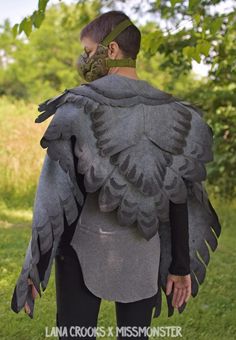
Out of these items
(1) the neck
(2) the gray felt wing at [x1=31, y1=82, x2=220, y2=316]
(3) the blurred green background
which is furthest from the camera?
(3) the blurred green background

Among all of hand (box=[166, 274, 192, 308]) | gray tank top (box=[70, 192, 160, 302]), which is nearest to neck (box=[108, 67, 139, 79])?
gray tank top (box=[70, 192, 160, 302])

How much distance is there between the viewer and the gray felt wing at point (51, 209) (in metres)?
2.40

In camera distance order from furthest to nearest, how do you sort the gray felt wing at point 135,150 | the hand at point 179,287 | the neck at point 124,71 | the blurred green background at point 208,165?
the blurred green background at point 208,165, the hand at point 179,287, the neck at point 124,71, the gray felt wing at point 135,150

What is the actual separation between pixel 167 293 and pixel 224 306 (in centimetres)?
311

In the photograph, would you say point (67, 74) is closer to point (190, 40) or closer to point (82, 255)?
point (190, 40)

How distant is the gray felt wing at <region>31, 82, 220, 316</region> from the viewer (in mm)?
2373

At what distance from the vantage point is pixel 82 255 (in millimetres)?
2418

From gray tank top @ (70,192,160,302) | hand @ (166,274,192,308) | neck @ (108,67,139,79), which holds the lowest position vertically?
hand @ (166,274,192,308)

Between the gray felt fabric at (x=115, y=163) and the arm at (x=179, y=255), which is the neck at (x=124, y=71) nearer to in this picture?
the gray felt fabric at (x=115, y=163)

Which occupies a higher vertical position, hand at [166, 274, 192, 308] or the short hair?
the short hair

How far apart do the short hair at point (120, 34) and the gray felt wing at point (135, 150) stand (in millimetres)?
193

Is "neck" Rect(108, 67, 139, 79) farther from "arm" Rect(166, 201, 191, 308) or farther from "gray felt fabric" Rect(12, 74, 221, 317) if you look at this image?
"arm" Rect(166, 201, 191, 308)

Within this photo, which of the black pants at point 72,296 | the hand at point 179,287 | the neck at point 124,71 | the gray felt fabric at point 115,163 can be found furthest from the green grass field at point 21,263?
the neck at point 124,71

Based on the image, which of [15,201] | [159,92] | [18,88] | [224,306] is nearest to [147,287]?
[159,92]
